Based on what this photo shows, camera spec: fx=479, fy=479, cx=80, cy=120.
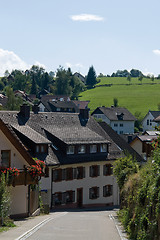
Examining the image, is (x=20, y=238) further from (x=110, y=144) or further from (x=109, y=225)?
(x=110, y=144)

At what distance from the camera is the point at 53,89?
7667 inches

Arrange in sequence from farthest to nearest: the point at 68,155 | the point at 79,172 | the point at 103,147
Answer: the point at 103,147 < the point at 79,172 < the point at 68,155

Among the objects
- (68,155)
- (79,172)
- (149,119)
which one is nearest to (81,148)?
(68,155)

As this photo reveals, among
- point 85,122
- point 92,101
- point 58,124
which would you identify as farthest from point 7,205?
point 92,101

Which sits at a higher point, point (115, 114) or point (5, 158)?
point (115, 114)

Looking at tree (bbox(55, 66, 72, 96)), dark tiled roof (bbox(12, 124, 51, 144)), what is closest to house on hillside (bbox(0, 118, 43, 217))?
dark tiled roof (bbox(12, 124, 51, 144))

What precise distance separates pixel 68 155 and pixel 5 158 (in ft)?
55.3

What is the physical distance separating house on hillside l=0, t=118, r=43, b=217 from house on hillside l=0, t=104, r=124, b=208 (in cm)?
1045

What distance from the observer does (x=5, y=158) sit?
30688mm

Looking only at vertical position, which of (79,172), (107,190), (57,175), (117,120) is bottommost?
(107,190)

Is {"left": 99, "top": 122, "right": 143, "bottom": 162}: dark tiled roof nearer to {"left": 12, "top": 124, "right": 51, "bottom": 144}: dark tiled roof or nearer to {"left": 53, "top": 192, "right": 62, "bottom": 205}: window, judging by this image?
{"left": 53, "top": 192, "right": 62, "bottom": 205}: window

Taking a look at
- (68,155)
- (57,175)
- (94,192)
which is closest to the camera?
(57,175)

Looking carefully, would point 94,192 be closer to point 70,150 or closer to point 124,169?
point 70,150

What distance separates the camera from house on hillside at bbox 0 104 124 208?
44281 mm
